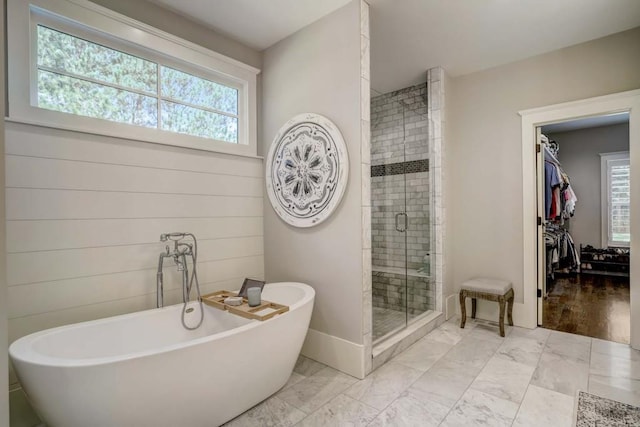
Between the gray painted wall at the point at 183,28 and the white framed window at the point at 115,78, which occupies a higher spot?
the gray painted wall at the point at 183,28

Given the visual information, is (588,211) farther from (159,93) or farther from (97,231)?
(97,231)

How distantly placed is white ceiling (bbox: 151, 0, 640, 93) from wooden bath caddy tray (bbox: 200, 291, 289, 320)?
7.24ft

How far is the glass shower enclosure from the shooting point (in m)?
3.07

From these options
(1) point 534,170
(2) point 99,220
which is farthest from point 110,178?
(1) point 534,170

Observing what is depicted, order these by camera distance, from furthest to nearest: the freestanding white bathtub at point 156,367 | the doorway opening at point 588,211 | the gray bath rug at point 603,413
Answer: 1. the doorway opening at point 588,211
2. the gray bath rug at point 603,413
3. the freestanding white bathtub at point 156,367

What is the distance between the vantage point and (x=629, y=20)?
8.61 ft

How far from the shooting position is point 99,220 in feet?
6.92

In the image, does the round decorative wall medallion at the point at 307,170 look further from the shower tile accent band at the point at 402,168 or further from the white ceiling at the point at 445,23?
the white ceiling at the point at 445,23

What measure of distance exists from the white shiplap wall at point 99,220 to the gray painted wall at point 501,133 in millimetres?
2624

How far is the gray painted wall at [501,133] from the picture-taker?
2895 millimetres

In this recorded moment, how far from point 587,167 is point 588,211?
2.74ft

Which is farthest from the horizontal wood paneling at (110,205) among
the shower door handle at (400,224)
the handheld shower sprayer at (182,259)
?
the shower door handle at (400,224)

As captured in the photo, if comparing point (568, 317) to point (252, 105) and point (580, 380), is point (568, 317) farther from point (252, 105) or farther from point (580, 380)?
point (252, 105)

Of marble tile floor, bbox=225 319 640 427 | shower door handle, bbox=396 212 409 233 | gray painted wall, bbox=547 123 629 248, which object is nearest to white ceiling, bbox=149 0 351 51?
shower door handle, bbox=396 212 409 233
